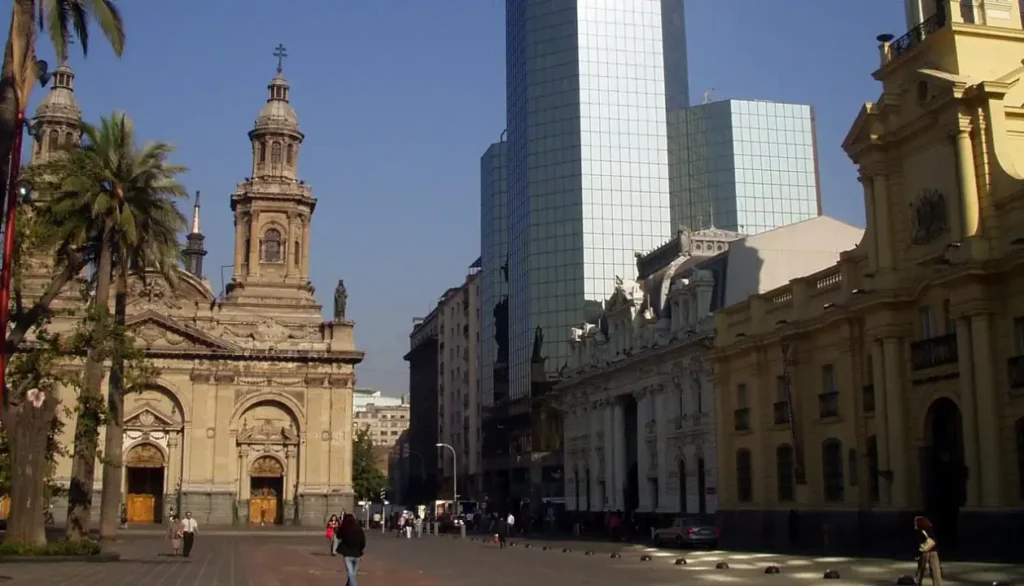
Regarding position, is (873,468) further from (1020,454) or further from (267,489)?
(267,489)

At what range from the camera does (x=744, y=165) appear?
113438 millimetres

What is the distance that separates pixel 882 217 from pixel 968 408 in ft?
23.8

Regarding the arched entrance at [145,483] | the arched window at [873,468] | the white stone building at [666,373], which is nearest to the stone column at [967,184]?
the arched window at [873,468]

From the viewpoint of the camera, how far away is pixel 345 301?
8038 centimetres

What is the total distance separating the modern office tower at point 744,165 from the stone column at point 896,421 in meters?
74.3

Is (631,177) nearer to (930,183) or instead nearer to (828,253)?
(828,253)

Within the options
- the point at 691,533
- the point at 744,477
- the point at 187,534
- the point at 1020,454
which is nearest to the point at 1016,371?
the point at 1020,454

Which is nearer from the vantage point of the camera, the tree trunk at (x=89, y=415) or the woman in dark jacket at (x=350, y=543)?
the woman in dark jacket at (x=350, y=543)

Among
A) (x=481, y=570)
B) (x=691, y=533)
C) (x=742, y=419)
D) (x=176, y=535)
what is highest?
(x=742, y=419)

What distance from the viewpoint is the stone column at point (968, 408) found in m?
30.3

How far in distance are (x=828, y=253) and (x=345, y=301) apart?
38396 mm

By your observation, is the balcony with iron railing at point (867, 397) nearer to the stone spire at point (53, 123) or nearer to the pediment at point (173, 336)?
the pediment at point (173, 336)

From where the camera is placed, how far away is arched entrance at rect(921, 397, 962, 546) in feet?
107

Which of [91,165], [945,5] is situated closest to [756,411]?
[945,5]
